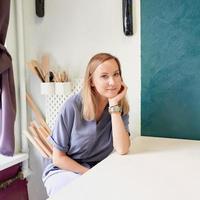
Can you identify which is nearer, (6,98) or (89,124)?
(89,124)

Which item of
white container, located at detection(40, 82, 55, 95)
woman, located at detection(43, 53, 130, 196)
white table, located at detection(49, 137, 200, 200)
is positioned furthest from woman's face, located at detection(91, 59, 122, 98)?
white container, located at detection(40, 82, 55, 95)

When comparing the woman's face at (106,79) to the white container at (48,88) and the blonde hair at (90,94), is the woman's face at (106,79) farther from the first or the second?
the white container at (48,88)

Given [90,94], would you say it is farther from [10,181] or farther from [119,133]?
[10,181]

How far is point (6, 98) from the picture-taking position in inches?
71.8

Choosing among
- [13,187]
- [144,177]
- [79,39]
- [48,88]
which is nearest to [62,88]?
[48,88]

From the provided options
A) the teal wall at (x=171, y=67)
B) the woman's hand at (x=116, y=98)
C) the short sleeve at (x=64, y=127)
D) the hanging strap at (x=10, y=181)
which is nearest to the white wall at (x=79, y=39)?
the teal wall at (x=171, y=67)

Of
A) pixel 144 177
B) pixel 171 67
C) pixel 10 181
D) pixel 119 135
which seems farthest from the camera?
pixel 10 181

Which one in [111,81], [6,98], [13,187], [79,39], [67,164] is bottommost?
[13,187]

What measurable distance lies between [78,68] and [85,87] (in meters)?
0.45

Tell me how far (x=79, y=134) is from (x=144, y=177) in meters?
0.52

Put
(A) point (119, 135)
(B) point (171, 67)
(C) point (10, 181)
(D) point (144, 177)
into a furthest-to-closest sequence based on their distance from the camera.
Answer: (C) point (10, 181)
(B) point (171, 67)
(A) point (119, 135)
(D) point (144, 177)

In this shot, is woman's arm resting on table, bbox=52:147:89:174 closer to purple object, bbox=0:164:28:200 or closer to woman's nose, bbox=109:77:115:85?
woman's nose, bbox=109:77:115:85

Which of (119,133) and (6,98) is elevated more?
(6,98)

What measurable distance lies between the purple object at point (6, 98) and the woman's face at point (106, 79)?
0.57m
